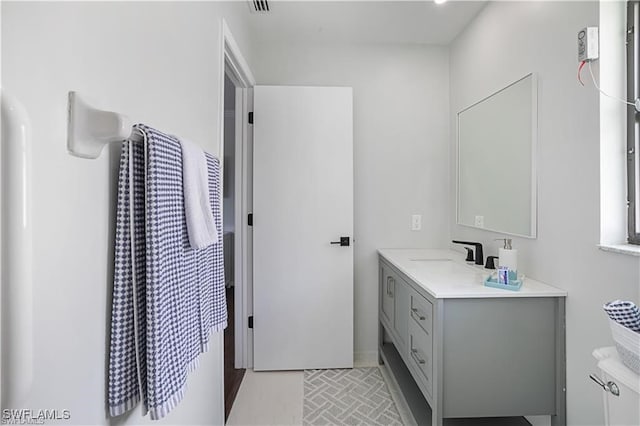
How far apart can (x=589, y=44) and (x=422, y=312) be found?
4.38 ft

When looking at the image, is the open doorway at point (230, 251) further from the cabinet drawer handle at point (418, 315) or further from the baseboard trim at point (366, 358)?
the cabinet drawer handle at point (418, 315)

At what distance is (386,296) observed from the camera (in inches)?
94.3

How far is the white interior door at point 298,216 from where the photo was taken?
8.02ft

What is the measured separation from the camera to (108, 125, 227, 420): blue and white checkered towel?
75 cm

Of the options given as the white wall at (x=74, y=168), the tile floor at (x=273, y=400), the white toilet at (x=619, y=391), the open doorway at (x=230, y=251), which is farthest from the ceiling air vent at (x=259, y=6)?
the tile floor at (x=273, y=400)

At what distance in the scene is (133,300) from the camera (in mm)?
762

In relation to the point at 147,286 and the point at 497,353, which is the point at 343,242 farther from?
the point at 147,286

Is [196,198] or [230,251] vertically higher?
[196,198]

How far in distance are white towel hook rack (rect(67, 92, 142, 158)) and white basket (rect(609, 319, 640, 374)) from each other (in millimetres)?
1282

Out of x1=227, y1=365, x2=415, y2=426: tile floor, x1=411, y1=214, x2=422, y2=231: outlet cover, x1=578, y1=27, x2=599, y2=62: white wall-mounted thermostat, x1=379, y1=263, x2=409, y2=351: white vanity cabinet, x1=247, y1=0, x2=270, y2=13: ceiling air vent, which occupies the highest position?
x1=247, y1=0, x2=270, y2=13: ceiling air vent

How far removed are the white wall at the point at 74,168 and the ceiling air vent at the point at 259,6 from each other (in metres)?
1.24

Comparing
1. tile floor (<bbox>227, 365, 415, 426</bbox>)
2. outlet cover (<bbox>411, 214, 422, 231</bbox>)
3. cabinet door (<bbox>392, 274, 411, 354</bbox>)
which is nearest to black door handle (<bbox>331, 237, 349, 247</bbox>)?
cabinet door (<bbox>392, 274, 411, 354</bbox>)

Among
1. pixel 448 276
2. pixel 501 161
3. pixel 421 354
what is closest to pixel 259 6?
pixel 501 161

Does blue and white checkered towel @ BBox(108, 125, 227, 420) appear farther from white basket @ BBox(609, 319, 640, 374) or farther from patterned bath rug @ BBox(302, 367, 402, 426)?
patterned bath rug @ BBox(302, 367, 402, 426)
